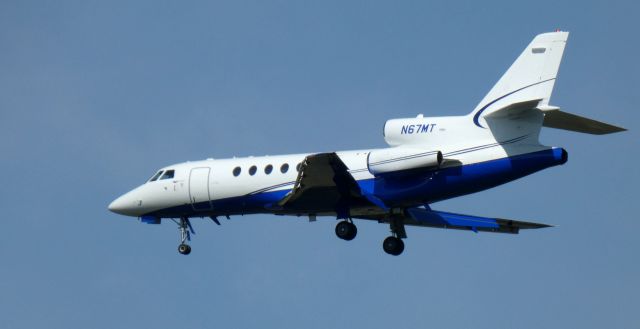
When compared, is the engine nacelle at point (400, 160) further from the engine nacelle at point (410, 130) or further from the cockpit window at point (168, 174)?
the cockpit window at point (168, 174)

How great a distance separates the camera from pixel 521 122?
3262cm

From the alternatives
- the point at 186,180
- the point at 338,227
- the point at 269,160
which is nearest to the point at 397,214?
the point at 338,227

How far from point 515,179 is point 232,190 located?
30.4 ft

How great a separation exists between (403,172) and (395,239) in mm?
4090

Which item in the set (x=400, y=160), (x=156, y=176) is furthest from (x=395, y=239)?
(x=156, y=176)

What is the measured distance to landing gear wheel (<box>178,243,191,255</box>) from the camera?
3949 centimetres

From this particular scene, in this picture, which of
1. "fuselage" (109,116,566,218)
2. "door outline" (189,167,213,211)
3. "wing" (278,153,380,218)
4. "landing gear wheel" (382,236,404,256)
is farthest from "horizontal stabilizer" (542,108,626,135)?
"door outline" (189,167,213,211)

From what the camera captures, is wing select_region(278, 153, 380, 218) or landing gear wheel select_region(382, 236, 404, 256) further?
landing gear wheel select_region(382, 236, 404, 256)

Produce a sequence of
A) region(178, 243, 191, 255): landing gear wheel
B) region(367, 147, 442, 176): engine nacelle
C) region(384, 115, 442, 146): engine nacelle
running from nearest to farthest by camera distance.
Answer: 1. region(367, 147, 442, 176): engine nacelle
2. region(384, 115, 442, 146): engine nacelle
3. region(178, 243, 191, 255): landing gear wheel

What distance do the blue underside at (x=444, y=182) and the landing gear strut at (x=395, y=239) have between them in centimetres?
241

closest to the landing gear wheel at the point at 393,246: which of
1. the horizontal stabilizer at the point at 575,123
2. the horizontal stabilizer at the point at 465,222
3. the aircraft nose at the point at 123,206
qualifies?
the horizontal stabilizer at the point at 465,222

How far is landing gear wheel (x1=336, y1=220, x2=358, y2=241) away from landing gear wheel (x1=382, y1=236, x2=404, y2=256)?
4.78 feet

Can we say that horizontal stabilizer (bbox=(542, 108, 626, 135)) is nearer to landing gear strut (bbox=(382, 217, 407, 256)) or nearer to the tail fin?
the tail fin

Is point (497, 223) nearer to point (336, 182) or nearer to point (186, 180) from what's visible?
point (336, 182)
